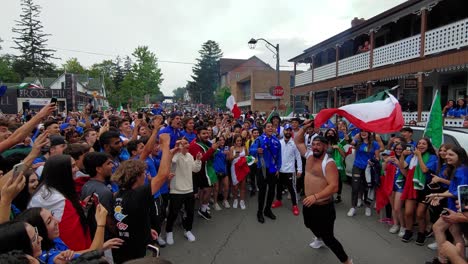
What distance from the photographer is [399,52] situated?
15164 millimetres

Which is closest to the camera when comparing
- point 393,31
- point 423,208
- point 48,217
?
point 48,217

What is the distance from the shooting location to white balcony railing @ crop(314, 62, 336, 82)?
21.7 metres

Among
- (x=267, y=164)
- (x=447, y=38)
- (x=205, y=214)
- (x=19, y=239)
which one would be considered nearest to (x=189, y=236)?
(x=205, y=214)

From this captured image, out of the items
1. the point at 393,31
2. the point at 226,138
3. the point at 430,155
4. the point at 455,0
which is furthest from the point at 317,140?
the point at 393,31

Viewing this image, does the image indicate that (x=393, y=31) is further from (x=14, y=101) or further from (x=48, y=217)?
(x=14, y=101)

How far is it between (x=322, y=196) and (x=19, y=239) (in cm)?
335

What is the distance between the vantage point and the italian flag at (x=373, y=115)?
5188 mm

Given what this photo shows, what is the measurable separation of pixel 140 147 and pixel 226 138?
12.4 ft

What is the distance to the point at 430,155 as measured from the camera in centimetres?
534

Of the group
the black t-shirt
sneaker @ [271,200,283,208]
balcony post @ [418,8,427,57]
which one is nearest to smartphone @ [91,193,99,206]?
the black t-shirt

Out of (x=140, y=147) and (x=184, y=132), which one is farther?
(x=184, y=132)

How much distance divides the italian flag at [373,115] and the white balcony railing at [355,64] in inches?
530

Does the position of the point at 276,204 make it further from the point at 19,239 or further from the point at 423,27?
the point at 423,27

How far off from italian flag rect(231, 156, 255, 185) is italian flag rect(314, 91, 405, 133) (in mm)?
2611
